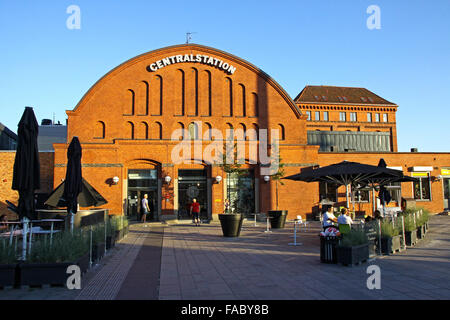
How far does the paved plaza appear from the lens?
5867mm

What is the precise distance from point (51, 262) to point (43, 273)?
0.23 meters

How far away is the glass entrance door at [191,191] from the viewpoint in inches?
945

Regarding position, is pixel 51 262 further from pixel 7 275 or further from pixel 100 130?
pixel 100 130

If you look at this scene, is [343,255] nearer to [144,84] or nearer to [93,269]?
[93,269]

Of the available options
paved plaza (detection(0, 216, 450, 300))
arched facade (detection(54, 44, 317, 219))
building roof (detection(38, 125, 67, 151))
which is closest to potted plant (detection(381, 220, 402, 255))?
paved plaza (detection(0, 216, 450, 300))

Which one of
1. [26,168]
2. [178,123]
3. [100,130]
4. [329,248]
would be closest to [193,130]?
[178,123]

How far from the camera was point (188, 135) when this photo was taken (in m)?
24.6

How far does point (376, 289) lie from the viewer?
605 centimetres

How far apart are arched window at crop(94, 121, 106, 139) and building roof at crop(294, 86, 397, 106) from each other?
1516 inches

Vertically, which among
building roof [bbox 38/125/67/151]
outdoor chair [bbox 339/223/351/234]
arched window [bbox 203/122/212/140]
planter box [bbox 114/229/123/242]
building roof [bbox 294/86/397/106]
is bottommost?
planter box [bbox 114/229/123/242]

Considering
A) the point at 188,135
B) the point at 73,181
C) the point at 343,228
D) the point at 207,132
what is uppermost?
the point at 207,132

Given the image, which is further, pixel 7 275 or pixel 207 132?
pixel 207 132

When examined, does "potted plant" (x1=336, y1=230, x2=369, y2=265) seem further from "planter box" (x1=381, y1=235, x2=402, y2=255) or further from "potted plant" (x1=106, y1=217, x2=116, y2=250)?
"potted plant" (x1=106, y1=217, x2=116, y2=250)

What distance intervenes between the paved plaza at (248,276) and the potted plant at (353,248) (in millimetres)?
226
